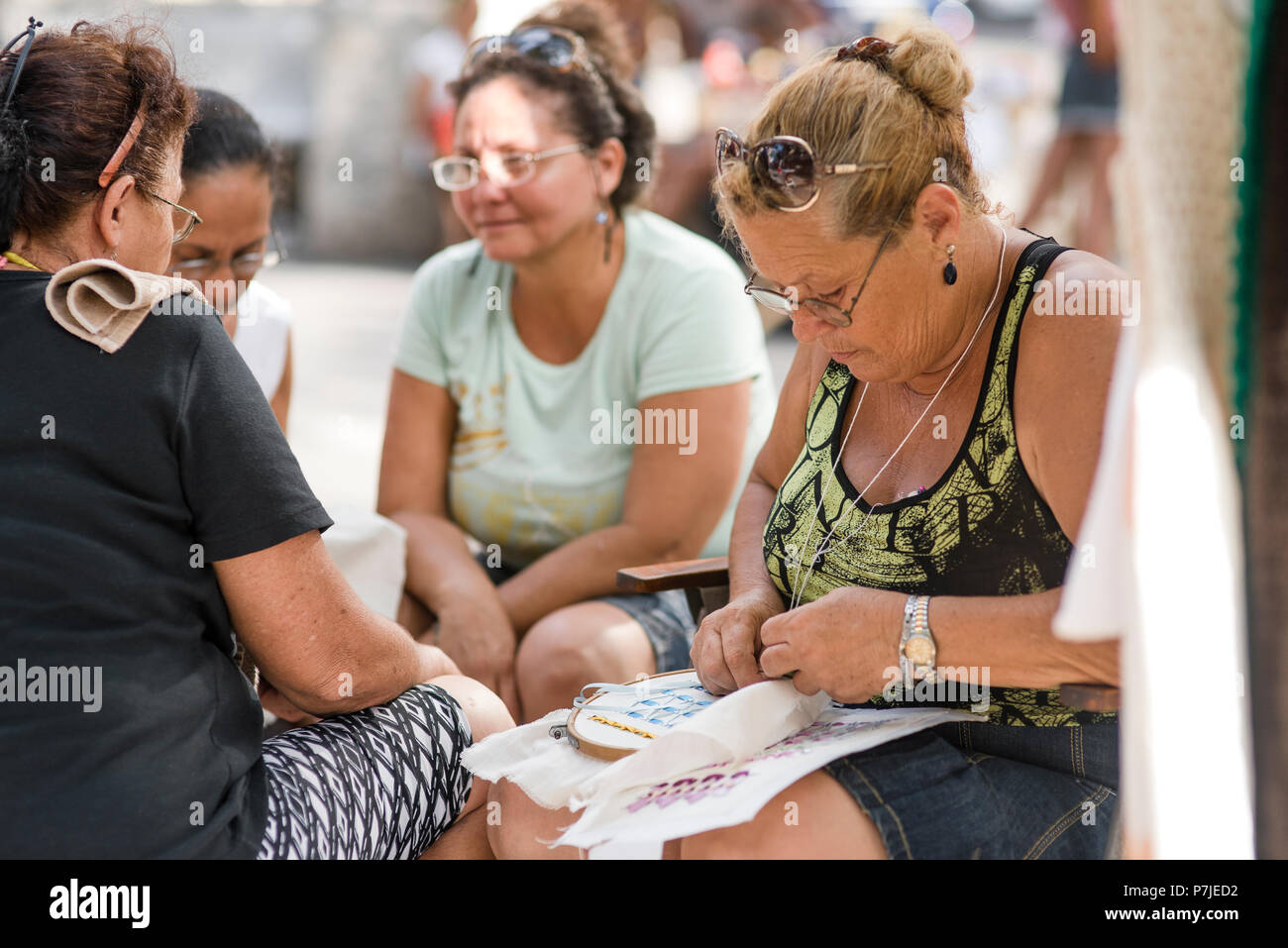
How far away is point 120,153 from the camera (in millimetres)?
1793

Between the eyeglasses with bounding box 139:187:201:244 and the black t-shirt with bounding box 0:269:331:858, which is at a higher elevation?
the eyeglasses with bounding box 139:187:201:244

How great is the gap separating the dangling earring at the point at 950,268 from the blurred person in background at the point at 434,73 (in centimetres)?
736

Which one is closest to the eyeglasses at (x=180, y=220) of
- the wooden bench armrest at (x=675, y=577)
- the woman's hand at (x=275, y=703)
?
the woman's hand at (x=275, y=703)

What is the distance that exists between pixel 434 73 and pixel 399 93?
972 mm

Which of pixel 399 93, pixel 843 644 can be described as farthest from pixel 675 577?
pixel 399 93

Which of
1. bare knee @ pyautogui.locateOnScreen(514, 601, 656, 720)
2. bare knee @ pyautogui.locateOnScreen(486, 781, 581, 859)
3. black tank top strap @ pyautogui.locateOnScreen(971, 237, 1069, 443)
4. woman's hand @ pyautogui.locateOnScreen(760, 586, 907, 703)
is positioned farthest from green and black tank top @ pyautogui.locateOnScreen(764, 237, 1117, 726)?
bare knee @ pyautogui.locateOnScreen(514, 601, 656, 720)

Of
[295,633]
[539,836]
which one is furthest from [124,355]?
[539,836]

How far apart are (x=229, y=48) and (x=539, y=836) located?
447 inches

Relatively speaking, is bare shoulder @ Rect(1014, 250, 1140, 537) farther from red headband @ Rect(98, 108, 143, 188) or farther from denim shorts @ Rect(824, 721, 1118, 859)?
red headband @ Rect(98, 108, 143, 188)

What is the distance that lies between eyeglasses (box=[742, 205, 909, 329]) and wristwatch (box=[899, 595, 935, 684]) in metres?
0.46

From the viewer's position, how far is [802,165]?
187cm

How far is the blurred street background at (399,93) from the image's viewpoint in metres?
8.98

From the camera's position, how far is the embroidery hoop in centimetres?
190

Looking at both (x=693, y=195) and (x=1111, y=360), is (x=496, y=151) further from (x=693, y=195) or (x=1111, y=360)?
(x=693, y=195)
